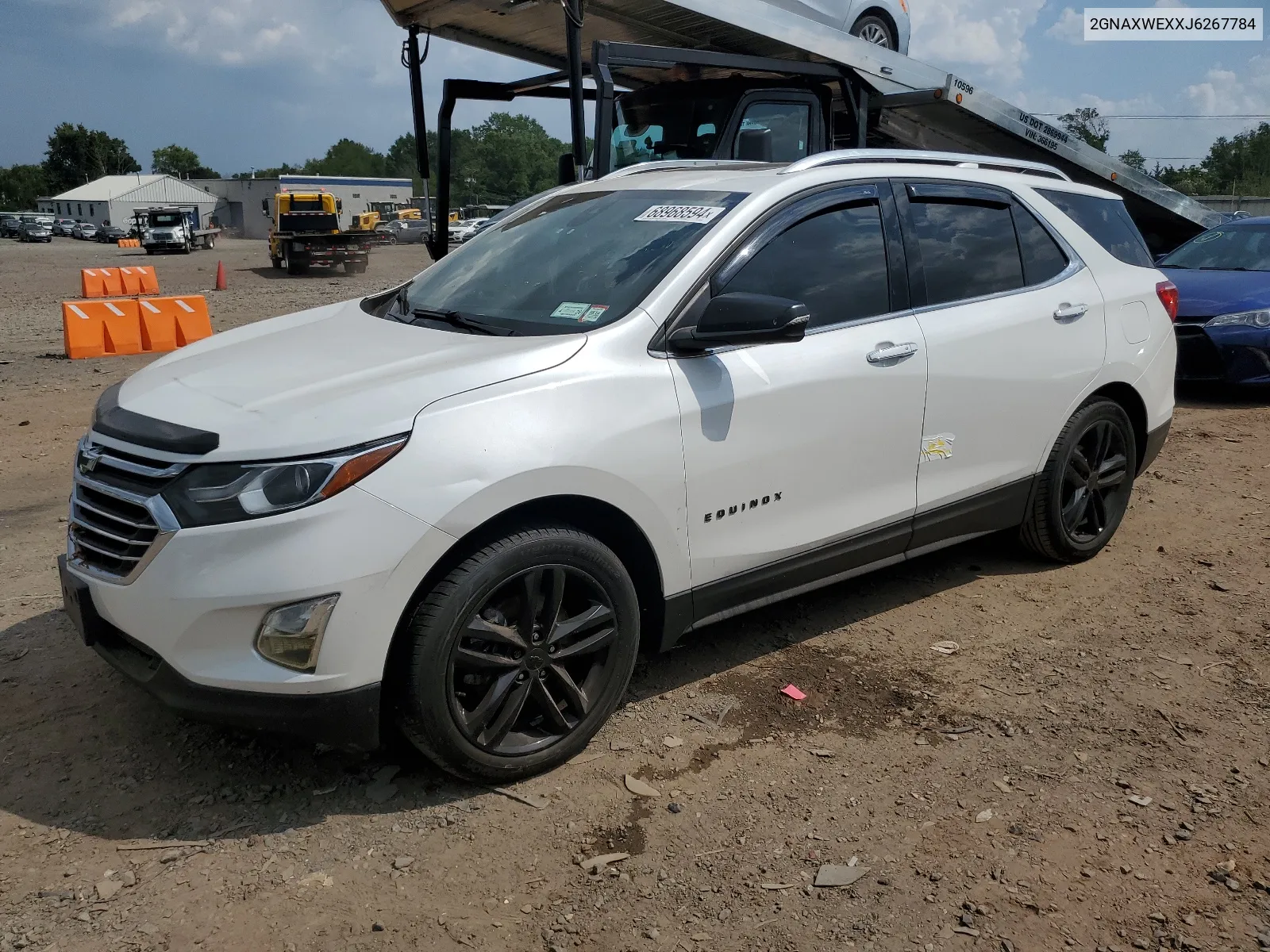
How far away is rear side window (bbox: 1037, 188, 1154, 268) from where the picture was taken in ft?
16.1

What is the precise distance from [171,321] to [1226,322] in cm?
1075

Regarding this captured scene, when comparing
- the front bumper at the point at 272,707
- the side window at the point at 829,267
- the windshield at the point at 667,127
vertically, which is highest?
the windshield at the point at 667,127

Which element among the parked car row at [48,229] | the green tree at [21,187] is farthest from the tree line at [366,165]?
the parked car row at [48,229]

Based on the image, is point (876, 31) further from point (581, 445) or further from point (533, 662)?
point (533, 662)

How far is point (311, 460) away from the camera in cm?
273

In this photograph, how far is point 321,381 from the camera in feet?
10.1

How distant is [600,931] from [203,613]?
130cm

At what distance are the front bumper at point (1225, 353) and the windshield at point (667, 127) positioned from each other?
4.33 m

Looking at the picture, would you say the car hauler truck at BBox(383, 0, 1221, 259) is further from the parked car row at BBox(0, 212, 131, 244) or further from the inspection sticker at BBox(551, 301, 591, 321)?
the parked car row at BBox(0, 212, 131, 244)

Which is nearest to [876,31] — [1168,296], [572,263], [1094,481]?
[1168,296]

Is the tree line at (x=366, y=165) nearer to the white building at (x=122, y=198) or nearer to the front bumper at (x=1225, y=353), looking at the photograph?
the white building at (x=122, y=198)

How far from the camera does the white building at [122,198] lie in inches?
3701

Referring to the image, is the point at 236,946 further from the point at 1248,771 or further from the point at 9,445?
the point at 9,445

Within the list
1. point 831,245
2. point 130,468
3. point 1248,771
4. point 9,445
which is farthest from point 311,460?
point 9,445
